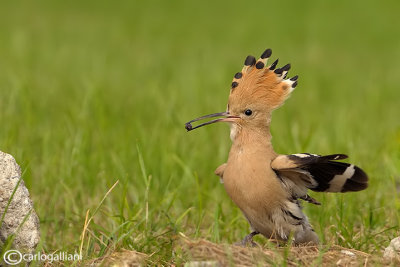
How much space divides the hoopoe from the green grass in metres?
0.35

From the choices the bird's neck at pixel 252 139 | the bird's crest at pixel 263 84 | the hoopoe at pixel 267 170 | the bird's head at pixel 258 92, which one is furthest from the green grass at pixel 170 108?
the bird's crest at pixel 263 84

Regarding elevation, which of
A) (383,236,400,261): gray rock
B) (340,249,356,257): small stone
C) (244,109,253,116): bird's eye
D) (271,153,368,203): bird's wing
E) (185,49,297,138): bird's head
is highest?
(185,49,297,138): bird's head

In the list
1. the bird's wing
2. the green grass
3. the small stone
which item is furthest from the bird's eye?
the small stone

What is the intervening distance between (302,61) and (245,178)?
29.6ft

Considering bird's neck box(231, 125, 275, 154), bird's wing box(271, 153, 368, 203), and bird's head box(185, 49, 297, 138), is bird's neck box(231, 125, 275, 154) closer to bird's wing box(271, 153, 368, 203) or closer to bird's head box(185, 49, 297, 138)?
bird's head box(185, 49, 297, 138)

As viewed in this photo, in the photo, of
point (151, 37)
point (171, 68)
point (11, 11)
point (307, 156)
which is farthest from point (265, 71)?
point (11, 11)

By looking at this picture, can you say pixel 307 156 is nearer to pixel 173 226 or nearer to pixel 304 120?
pixel 173 226

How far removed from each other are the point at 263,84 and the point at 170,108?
139 inches

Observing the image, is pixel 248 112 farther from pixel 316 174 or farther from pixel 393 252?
pixel 393 252

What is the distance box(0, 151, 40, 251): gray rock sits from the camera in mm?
3746

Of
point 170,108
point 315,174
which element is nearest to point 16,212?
A: point 315,174

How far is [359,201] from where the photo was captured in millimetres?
5461

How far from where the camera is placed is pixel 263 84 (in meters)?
4.16

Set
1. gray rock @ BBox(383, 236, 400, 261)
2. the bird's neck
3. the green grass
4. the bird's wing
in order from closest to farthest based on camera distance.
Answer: gray rock @ BBox(383, 236, 400, 261) → the bird's wing → the bird's neck → the green grass
